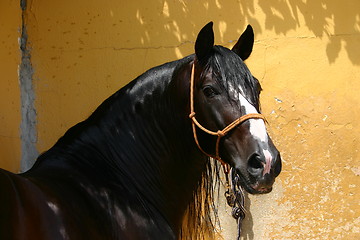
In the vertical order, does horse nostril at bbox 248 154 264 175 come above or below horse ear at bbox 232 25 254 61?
below

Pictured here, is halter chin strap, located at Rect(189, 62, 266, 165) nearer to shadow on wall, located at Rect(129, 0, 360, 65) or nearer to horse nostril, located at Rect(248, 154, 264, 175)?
horse nostril, located at Rect(248, 154, 264, 175)

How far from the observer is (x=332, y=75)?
171 inches

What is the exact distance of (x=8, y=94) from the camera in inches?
177

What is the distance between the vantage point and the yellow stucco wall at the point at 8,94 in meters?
4.47

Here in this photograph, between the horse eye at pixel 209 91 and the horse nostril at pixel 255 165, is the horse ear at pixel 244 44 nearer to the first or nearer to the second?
the horse eye at pixel 209 91

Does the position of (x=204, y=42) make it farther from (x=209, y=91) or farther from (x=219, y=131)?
(x=219, y=131)

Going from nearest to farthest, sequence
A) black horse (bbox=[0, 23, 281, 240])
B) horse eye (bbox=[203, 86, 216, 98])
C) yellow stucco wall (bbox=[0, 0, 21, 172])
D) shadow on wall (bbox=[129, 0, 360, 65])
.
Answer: black horse (bbox=[0, 23, 281, 240]) → horse eye (bbox=[203, 86, 216, 98]) → shadow on wall (bbox=[129, 0, 360, 65]) → yellow stucco wall (bbox=[0, 0, 21, 172])

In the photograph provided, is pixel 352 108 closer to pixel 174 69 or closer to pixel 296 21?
pixel 296 21

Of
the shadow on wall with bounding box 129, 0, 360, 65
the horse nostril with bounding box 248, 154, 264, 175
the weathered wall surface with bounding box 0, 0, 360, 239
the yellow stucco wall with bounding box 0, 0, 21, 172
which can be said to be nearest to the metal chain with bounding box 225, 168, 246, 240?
the weathered wall surface with bounding box 0, 0, 360, 239

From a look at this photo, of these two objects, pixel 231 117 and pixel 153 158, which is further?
pixel 153 158

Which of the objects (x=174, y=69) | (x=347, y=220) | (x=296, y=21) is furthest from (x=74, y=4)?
(x=347, y=220)

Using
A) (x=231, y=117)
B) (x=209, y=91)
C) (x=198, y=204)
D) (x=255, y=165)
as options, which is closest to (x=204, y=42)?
(x=209, y=91)

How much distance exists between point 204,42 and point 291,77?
1922 mm

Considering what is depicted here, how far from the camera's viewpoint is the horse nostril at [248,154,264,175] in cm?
238
